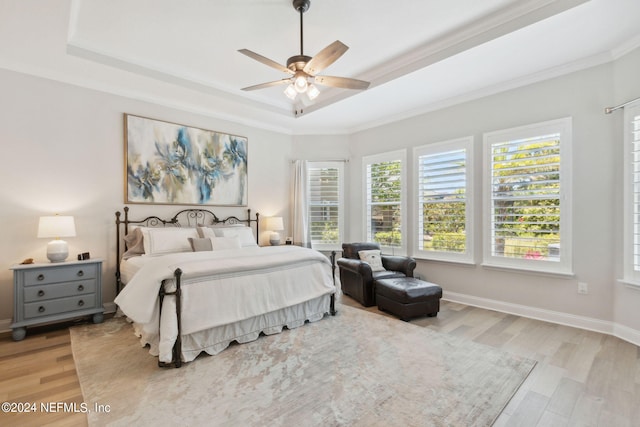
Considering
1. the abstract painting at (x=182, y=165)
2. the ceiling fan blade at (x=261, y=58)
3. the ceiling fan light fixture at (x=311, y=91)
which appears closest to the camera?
the ceiling fan blade at (x=261, y=58)

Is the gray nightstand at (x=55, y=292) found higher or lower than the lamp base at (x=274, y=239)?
lower

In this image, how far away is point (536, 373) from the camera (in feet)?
7.99

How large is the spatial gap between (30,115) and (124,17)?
1.79 meters

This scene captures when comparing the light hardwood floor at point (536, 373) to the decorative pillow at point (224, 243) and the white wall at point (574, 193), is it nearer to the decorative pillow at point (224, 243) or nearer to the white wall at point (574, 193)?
the white wall at point (574, 193)

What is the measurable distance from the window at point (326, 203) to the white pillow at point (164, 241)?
2.62 meters

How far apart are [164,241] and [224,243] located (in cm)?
75

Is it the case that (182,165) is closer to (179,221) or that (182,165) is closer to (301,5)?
(179,221)

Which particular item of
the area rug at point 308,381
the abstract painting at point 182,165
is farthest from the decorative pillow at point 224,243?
the area rug at point 308,381

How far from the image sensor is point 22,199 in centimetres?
343

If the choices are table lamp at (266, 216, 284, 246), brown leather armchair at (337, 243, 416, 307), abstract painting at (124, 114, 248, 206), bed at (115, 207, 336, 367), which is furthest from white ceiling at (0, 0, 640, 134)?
brown leather armchair at (337, 243, 416, 307)

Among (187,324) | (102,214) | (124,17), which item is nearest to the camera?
(187,324)

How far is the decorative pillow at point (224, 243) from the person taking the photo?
157 inches

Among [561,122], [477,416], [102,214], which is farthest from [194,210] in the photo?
[561,122]

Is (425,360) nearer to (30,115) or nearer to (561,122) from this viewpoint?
(561,122)
